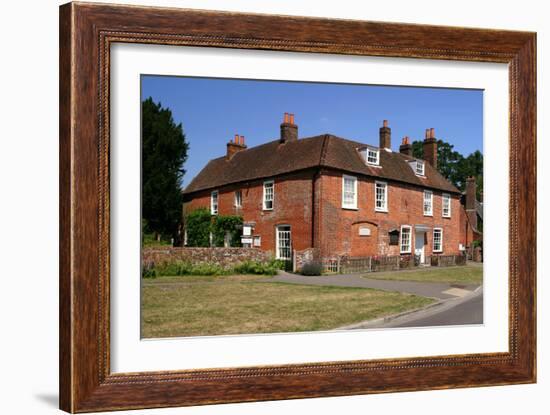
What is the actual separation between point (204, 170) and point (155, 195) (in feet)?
2.61

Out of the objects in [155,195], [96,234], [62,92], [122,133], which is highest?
[62,92]

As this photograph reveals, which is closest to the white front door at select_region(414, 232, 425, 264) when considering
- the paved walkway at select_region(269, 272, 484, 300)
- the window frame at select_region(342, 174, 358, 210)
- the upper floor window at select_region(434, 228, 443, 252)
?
the upper floor window at select_region(434, 228, 443, 252)

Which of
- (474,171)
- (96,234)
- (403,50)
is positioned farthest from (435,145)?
(96,234)

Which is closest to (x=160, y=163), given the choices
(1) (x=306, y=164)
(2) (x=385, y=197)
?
(1) (x=306, y=164)

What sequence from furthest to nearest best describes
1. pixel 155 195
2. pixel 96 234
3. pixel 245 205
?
1. pixel 245 205
2. pixel 155 195
3. pixel 96 234

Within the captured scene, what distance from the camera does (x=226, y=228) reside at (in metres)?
6.86

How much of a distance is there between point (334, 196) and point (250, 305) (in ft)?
11.3

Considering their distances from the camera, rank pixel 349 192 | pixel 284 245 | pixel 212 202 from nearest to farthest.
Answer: pixel 212 202 → pixel 284 245 → pixel 349 192

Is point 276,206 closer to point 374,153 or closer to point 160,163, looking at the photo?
point 374,153

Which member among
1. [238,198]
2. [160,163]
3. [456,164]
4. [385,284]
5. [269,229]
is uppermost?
[456,164]

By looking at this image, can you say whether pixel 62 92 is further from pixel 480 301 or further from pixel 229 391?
pixel 480 301

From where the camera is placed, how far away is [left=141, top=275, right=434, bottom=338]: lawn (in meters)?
5.45

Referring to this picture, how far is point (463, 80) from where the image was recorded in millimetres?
6234

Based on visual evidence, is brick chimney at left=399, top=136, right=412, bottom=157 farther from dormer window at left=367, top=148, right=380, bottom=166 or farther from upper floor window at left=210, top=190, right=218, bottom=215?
upper floor window at left=210, top=190, right=218, bottom=215
